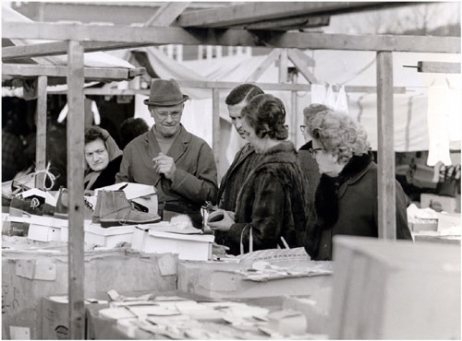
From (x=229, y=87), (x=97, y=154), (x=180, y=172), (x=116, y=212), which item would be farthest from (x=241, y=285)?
(x=229, y=87)

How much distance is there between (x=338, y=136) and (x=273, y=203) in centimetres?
46

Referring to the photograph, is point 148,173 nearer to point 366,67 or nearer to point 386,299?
point 386,299

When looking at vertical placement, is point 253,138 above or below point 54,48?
below

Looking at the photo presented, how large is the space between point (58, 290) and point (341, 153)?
4.69 ft

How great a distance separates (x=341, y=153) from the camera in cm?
450

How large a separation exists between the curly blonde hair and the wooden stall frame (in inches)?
19.0

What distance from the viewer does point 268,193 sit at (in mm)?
4660

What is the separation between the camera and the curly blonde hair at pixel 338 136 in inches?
176

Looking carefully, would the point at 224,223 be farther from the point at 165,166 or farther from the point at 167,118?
the point at 167,118

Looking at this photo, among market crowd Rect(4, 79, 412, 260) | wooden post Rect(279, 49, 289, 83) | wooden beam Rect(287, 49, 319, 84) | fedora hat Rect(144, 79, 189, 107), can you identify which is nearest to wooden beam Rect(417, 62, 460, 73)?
market crowd Rect(4, 79, 412, 260)

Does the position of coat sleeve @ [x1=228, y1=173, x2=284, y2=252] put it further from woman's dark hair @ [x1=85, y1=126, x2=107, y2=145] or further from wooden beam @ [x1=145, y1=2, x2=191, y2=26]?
woman's dark hair @ [x1=85, y1=126, x2=107, y2=145]

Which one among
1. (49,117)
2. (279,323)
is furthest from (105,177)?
(49,117)

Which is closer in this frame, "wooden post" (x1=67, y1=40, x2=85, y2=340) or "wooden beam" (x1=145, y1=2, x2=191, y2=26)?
"wooden post" (x1=67, y1=40, x2=85, y2=340)

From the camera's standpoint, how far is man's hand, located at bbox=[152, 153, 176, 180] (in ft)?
18.9
